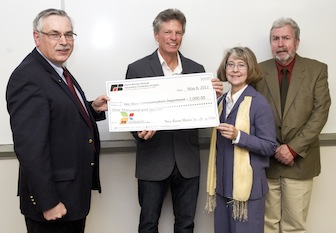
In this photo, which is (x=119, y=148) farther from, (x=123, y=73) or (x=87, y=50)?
(x=87, y=50)

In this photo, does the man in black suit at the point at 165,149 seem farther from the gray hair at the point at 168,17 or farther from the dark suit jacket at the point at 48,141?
the dark suit jacket at the point at 48,141

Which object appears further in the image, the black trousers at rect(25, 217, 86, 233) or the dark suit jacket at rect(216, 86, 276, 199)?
the dark suit jacket at rect(216, 86, 276, 199)

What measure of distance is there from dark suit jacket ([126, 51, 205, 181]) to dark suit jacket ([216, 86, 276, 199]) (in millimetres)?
224

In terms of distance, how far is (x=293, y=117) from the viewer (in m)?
1.94

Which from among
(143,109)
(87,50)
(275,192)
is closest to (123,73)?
(87,50)

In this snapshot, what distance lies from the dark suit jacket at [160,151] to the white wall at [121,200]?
43cm

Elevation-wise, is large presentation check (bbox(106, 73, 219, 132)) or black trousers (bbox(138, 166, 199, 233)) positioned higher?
large presentation check (bbox(106, 73, 219, 132))

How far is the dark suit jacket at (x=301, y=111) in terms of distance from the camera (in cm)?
193

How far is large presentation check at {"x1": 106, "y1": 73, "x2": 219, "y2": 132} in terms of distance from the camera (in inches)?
67.8

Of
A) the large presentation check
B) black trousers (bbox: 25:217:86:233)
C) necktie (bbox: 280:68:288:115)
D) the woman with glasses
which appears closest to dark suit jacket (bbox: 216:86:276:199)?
the woman with glasses

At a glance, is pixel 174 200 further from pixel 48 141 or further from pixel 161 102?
pixel 48 141

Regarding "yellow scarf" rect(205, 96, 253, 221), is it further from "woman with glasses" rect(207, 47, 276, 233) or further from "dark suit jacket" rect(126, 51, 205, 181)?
"dark suit jacket" rect(126, 51, 205, 181)

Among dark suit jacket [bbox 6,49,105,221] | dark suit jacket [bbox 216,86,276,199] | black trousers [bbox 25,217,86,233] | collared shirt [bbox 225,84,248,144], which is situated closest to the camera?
dark suit jacket [bbox 6,49,105,221]

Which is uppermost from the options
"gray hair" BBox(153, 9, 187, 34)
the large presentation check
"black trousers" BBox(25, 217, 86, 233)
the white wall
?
"gray hair" BBox(153, 9, 187, 34)
